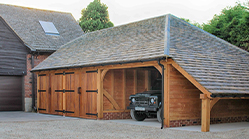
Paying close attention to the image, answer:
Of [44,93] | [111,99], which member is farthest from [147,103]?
[44,93]

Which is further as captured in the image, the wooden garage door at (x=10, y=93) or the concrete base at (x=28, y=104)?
the concrete base at (x=28, y=104)

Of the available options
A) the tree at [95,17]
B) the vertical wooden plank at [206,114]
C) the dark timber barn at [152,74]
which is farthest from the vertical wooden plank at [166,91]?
the tree at [95,17]

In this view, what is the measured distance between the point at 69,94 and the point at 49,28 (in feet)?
28.4

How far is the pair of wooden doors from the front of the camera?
1566 cm

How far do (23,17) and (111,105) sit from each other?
1224 centimetres

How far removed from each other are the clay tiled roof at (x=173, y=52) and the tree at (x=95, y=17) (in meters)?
20.3

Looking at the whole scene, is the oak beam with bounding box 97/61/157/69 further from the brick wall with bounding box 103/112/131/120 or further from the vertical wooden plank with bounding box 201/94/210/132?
the vertical wooden plank with bounding box 201/94/210/132

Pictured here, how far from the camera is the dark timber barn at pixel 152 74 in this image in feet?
39.5

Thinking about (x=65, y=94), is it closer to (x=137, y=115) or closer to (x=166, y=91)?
(x=137, y=115)

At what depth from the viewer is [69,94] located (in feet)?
56.3

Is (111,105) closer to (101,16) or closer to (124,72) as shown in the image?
(124,72)

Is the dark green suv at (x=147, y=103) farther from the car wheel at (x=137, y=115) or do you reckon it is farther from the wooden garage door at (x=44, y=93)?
the wooden garage door at (x=44, y=93)

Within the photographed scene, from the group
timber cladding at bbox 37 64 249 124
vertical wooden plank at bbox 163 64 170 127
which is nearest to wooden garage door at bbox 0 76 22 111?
timber cladding at bbox 37 64 249 124

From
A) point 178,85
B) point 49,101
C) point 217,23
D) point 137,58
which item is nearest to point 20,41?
point 49,101
